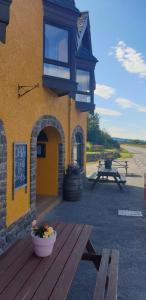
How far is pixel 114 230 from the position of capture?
27.3 feet

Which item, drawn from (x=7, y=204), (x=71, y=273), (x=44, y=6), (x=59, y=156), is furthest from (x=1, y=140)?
(x=59, y=156)

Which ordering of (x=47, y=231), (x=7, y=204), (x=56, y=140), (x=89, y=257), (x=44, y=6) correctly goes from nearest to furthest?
1. (x=47, y=231)
2. (x=89, y=257)
3. (x=7, y=204)
4. (x=44, y=6)
5. (x=56, y=140)

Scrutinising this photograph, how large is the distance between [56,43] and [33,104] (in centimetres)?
275

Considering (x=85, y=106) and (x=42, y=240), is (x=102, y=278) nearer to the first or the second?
(x=42, y=240)

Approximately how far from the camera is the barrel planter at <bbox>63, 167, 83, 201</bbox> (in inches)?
465

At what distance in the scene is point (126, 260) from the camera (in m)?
6.30

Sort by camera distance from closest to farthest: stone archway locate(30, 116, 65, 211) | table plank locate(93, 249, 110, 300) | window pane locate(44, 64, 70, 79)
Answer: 1. table plank locate(93, 249, 110, 300)
2. stone archway locate(30, 116, 65, 211)
3. window pane locate(44, 64, 70, 79)

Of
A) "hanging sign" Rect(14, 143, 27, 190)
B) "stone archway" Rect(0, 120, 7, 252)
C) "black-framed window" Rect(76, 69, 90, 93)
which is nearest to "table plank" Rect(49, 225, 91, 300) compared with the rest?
"stone archway" Rect(0, 120, 7, 252)

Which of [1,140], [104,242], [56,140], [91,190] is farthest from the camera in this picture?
[91,190]

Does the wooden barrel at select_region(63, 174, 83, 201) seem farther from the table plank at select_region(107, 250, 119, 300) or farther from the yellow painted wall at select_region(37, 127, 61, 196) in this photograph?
the table plank at select_region(107, 250, 119, 300)

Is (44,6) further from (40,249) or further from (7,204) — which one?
(40,249)

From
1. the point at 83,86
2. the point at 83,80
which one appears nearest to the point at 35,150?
the point at 83,86

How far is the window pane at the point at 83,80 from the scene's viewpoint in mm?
14242

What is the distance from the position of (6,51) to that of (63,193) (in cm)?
673
